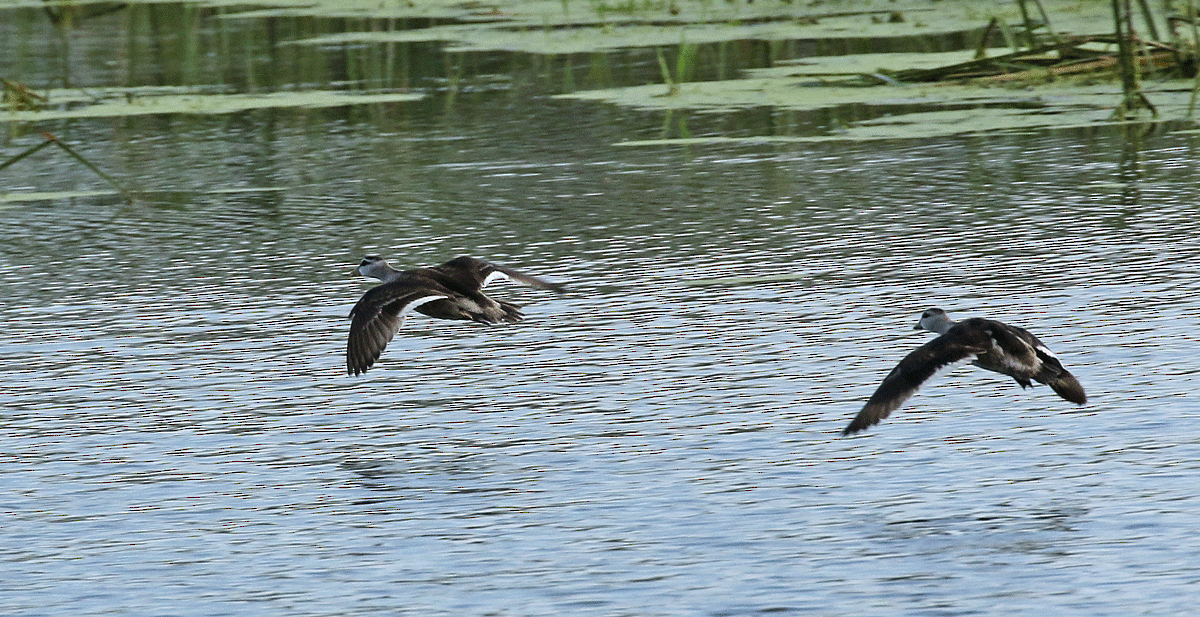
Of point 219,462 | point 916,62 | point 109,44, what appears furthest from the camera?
point 109,44

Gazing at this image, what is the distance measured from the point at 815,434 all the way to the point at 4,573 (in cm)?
259

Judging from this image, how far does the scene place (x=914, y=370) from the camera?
6715mm

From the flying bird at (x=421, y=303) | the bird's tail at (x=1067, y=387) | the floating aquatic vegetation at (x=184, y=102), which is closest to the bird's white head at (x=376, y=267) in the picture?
the flying bird at (x=421, y=303)

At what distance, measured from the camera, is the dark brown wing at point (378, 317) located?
25.5ft

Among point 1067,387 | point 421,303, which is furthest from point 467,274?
point 1067,387

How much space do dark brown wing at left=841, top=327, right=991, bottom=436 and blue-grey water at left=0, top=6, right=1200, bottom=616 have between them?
158 millimetres

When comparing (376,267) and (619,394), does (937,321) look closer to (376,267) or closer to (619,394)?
(619,394)

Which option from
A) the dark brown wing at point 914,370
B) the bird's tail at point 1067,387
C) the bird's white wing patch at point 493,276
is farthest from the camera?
the bird's white wing patch at point 493,276

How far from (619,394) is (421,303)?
917 mm

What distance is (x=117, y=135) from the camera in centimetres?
1534

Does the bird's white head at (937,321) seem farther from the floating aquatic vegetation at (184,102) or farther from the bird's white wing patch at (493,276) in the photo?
the floating aquatic vegetation at (184,102)

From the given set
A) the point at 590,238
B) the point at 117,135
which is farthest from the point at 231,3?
the point at 590,238

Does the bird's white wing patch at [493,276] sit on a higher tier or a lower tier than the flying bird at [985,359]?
lower

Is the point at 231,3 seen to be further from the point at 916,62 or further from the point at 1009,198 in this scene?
the point at 1009,198
